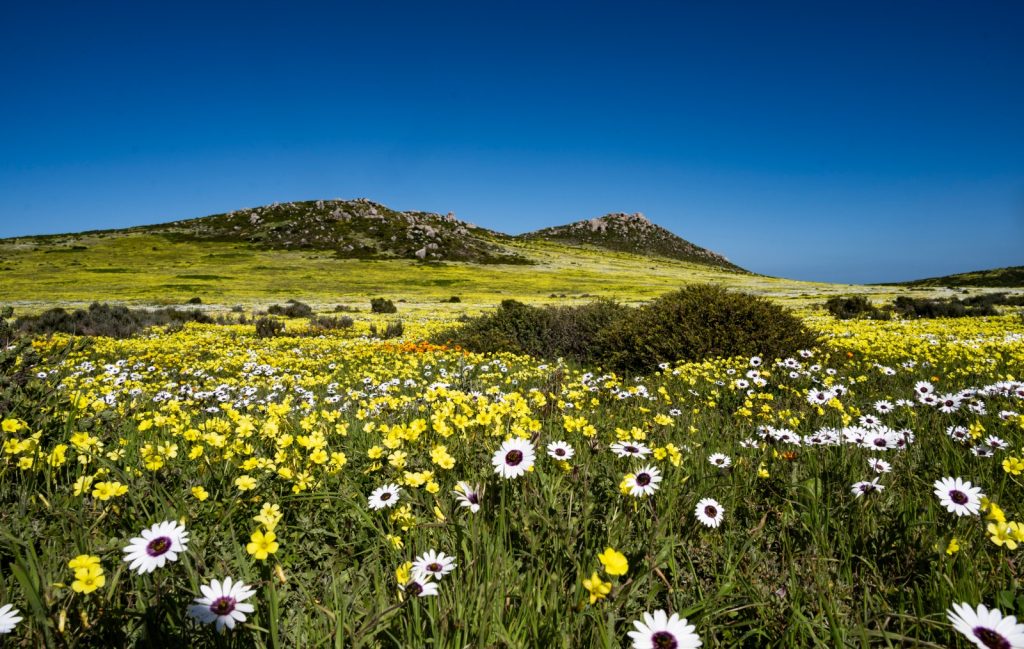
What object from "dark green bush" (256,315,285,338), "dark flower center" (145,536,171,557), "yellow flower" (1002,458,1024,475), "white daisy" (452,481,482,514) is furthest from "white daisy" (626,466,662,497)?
"dark green bush" (256,315,285,338)

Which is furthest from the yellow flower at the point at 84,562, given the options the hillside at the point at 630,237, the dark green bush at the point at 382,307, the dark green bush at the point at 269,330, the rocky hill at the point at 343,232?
the hillside at the point at 630,237

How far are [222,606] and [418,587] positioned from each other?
54 cm

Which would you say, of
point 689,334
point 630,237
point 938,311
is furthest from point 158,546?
point 630,237

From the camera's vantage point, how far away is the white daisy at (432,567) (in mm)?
1600

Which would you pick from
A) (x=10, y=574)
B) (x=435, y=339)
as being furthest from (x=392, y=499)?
(x=435, y=339)

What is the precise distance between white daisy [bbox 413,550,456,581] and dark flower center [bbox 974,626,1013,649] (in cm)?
142

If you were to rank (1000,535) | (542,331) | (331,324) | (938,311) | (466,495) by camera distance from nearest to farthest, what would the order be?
(1000,535)
(466,495)
(542,331)
(331,324)
(938,311)

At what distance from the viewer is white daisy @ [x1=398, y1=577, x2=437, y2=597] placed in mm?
1471

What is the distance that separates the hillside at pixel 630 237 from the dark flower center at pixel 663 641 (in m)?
158

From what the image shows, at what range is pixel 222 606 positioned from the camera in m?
1.30

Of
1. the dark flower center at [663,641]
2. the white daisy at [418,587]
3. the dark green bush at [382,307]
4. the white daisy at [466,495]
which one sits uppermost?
the white daisy at [466,495]

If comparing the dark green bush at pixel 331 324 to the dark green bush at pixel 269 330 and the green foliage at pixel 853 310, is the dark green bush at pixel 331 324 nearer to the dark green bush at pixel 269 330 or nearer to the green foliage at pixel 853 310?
the dark green bush at pixel 269 330

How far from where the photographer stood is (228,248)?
99.2 meters

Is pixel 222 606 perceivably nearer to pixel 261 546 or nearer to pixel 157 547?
pixel 261 546
